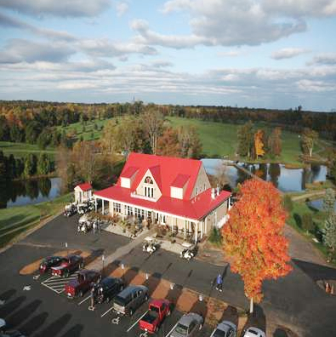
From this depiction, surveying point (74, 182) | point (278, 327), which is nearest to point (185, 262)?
point (278, 327)

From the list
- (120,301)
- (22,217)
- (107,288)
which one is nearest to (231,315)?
(120,301)

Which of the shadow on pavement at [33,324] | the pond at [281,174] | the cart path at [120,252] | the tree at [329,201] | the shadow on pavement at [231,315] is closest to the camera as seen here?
the shadow on pavement at [33,324]

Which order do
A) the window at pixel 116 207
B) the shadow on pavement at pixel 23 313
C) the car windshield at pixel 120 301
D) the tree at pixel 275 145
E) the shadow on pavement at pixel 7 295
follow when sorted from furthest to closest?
the tree at pixel 275 145
the window at pixel 116 207
the shadow on pavement at pixel 7 295
the car windshield at pixel 120 301
the shadow on pavement at pixel 23 313

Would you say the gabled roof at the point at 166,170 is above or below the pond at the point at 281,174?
above

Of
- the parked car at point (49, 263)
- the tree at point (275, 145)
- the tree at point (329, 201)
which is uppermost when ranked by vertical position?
the tree at point (275, 145)

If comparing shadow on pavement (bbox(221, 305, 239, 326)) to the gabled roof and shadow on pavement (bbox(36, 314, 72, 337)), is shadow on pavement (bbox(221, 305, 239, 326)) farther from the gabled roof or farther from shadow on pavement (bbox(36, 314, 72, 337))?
the gabled roof

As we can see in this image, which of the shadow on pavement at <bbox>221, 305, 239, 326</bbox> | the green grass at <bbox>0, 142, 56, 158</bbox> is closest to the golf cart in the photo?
the shadow on pavement at <bbox>221, 305, 239, 326</bbox>

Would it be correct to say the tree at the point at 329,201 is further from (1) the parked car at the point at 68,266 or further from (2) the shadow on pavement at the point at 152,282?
(1) the parked car at the point at 68,266

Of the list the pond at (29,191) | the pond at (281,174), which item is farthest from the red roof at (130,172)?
the pond at (281,174)

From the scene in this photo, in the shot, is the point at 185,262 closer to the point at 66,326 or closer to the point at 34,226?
the point at 66,326
